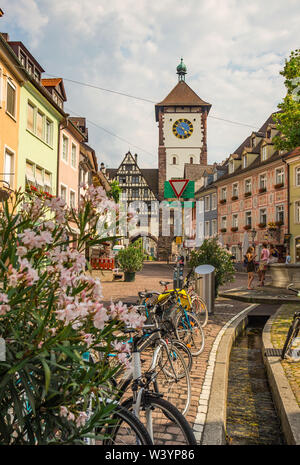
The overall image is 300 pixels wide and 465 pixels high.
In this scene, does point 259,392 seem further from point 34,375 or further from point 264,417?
point 34,375

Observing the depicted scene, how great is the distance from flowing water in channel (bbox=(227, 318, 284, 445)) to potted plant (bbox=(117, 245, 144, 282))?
13191 millimetres

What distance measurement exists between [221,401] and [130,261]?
16762mm

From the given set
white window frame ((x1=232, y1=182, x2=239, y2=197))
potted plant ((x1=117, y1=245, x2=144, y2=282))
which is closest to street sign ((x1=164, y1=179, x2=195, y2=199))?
potted plant ((x1=117, y1=245, x2=144, y2=282))

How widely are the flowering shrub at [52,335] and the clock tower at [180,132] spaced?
57.2 metres

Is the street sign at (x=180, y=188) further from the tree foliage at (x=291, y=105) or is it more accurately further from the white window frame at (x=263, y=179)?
the white window frame at (x=263, y=179)

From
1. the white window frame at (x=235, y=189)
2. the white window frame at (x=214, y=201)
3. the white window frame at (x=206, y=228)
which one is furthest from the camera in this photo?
the white window frame at (x=206, y=228)

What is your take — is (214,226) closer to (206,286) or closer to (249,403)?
(206,286)

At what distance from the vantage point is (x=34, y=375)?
1780 millimetres

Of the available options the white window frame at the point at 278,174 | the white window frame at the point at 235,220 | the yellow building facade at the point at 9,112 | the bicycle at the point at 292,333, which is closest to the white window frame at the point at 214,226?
the white window frame at the point at 235,220

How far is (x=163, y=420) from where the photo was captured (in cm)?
271

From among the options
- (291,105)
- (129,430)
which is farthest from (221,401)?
(291,105)

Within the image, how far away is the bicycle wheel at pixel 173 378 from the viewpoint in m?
3.96

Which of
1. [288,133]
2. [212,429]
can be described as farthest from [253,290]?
[212,429]
